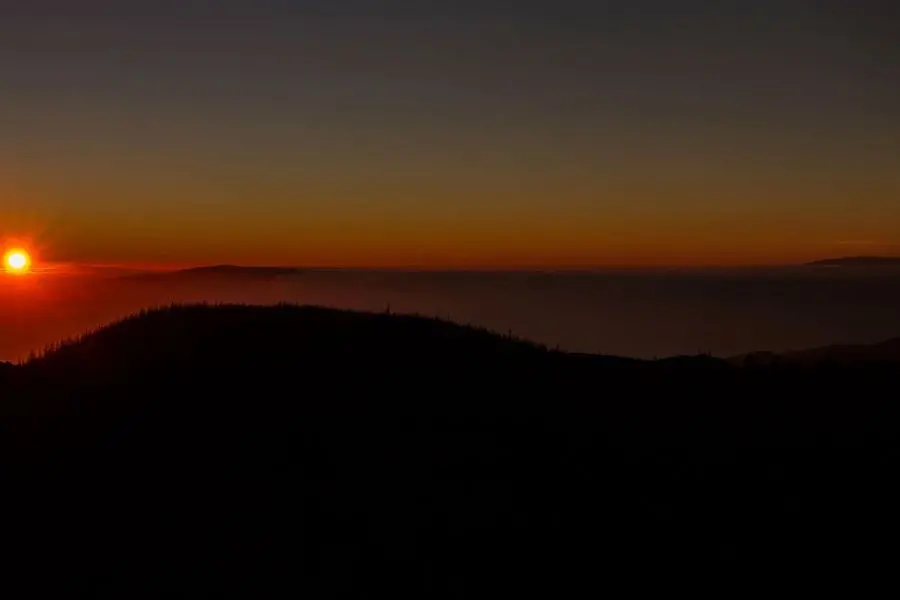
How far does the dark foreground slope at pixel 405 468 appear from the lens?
40.6 ft

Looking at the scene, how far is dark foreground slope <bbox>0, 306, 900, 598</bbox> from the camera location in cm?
1238

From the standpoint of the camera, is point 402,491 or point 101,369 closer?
point 402,491

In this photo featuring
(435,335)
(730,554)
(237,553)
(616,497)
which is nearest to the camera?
(237,553)

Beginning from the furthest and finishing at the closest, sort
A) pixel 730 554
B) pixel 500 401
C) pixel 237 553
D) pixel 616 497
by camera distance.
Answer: pixel 500 401 → pixel 616 497 → pixel 730 554 → pixel 237 553

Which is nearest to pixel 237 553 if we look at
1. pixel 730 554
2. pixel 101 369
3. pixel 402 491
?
pixel 402 491

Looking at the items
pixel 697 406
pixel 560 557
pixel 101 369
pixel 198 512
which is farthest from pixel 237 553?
pixel 697 406

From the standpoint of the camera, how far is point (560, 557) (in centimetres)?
1259

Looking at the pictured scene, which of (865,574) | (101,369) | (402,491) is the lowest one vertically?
(865,574)

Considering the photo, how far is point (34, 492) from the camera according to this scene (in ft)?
47.8

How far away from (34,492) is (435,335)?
9092mm

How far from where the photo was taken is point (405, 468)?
14.4 meters

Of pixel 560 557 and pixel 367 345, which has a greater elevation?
pixel 367 345

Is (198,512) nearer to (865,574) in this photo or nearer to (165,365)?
(165,365)

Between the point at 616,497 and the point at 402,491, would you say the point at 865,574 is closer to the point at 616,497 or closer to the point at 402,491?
the point at 616,497
